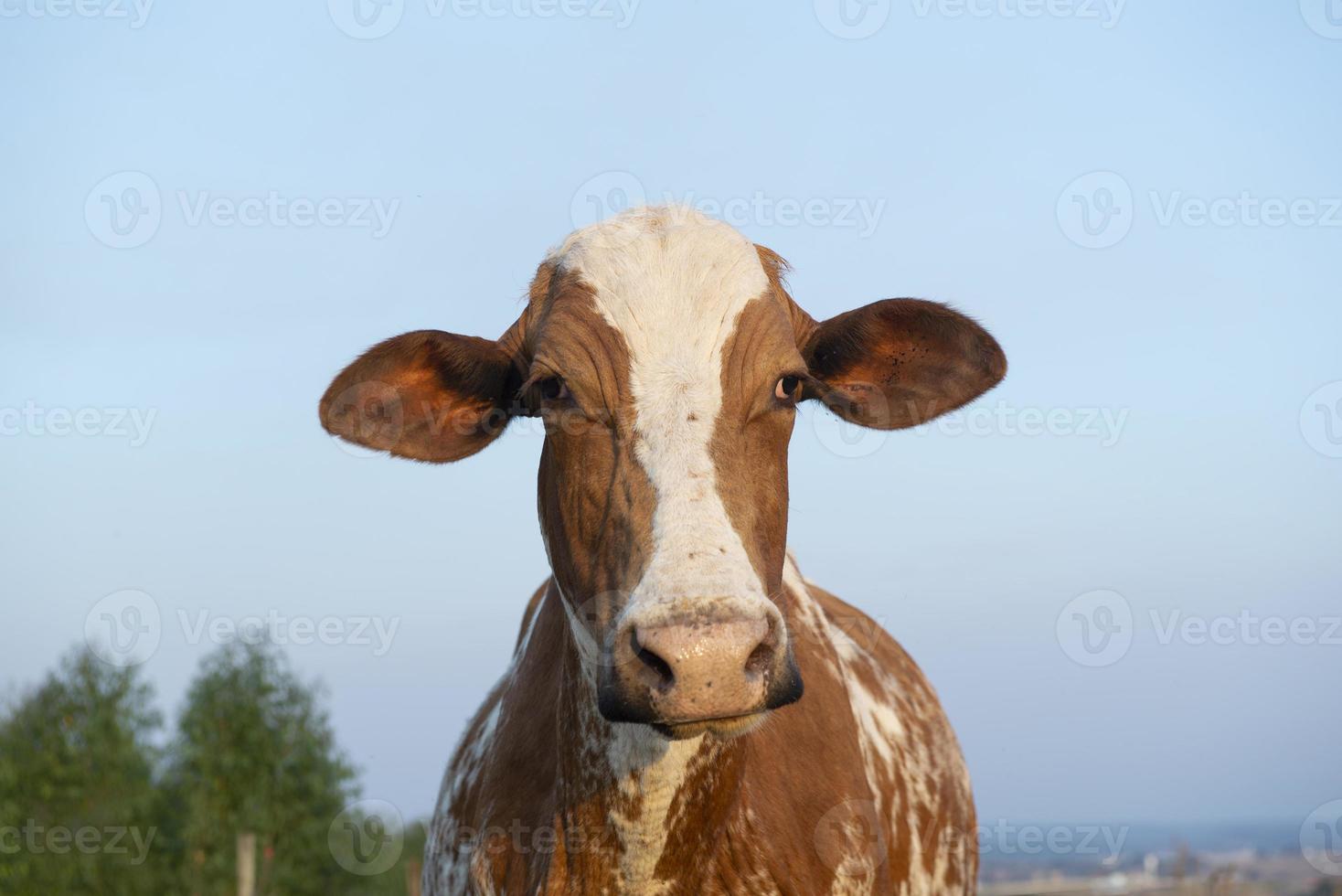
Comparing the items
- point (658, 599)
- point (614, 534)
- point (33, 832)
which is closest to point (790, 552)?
point (614, 534)

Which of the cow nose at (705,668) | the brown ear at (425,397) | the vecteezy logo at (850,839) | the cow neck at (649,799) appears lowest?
the vecteezy logo at (850,839)

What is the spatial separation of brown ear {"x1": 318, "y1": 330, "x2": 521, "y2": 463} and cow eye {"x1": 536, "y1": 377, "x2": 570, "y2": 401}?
1.74 feet

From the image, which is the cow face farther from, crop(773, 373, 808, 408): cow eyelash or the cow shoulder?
the cow shoulder

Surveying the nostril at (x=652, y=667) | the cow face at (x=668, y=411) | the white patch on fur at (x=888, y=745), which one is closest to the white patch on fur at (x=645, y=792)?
the cow face at (x=668, y=411)

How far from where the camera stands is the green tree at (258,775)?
137 ft

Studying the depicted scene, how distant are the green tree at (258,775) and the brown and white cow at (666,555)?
40450mm

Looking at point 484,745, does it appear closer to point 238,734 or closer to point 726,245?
point 726,245

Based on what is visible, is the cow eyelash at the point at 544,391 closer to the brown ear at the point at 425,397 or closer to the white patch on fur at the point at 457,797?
the brown ear at the point at 425,397

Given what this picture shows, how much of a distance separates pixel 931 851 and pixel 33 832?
4096 centimetres

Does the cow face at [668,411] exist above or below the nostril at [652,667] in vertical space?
above
